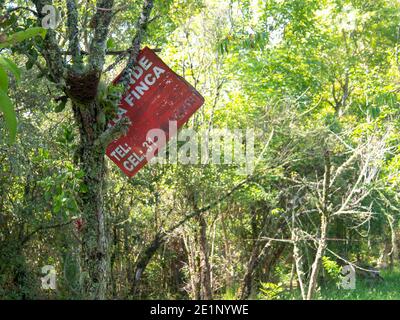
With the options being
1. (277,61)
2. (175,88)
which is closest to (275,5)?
(277,61)

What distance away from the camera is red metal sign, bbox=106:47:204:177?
9.54ft

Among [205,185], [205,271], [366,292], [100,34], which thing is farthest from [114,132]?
[366,292]

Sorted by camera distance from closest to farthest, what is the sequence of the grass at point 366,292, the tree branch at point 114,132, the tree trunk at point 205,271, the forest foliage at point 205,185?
1. the tree branch at point 114,132
2. the forest foliage at point 205,185
3. the tree trunk at point 205,271
4. the grass at point 366,292

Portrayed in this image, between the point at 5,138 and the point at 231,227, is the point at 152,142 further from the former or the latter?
the point at 231,227

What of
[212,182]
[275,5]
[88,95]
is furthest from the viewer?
[275,5]

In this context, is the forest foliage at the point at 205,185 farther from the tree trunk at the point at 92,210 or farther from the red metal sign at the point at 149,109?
the tree trunk at the point at 92,210

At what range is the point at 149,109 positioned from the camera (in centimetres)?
293

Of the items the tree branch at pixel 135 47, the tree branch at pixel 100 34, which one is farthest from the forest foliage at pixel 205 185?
the tree branch at pixel 100 34

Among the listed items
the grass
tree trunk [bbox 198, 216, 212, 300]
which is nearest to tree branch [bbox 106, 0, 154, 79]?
tree trunk [bbox 198, 216, 212, 300]

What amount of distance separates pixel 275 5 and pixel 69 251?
7.49m

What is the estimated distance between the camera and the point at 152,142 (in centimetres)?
293

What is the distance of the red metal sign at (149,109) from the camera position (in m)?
2.91

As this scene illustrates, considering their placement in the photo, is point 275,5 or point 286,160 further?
point 275,5

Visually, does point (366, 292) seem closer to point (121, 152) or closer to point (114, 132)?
point (121, 152)
